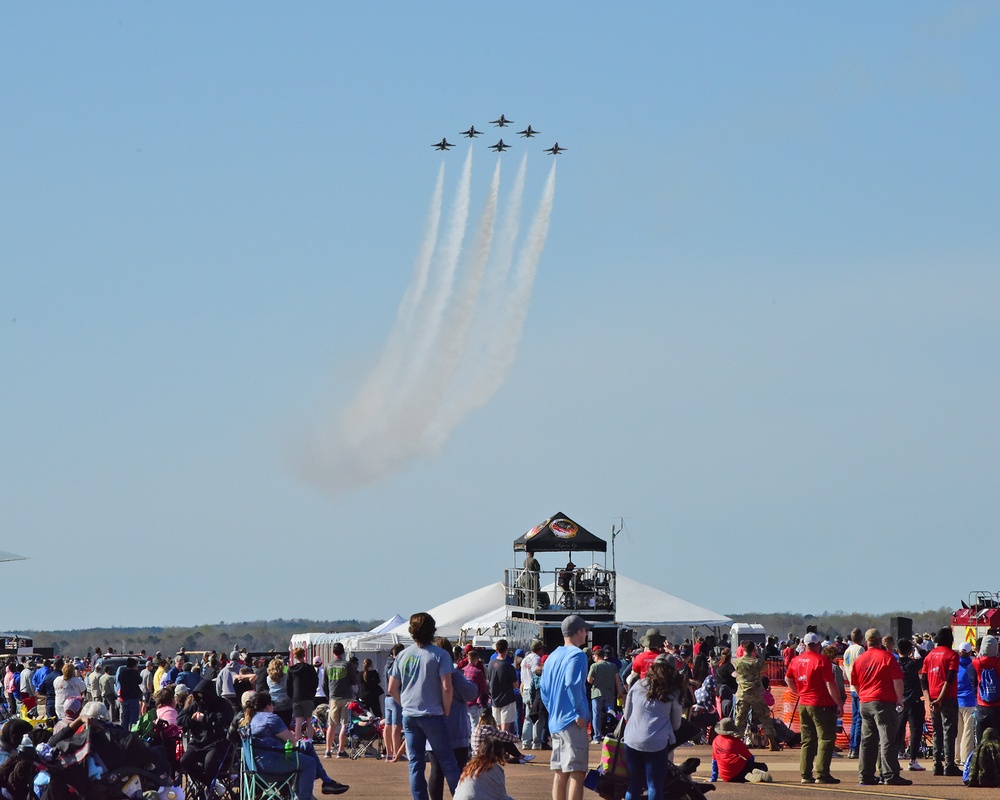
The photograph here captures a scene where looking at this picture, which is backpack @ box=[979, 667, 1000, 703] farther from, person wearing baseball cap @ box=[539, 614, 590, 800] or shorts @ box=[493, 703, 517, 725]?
shorts @ box=[493, 703, 517, 725]

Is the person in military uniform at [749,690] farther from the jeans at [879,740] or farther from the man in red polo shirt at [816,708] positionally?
the jeans at [879,740]

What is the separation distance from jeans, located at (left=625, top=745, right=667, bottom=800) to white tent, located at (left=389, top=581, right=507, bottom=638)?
23634mm

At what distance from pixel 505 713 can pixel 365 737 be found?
1.95 metres

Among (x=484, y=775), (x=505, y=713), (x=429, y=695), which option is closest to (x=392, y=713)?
(x=505, y=713)

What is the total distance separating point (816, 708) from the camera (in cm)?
1612

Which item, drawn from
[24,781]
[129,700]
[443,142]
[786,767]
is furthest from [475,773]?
[443,142]

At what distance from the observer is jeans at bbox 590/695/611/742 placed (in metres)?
18.7

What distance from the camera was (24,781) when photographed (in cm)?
1066

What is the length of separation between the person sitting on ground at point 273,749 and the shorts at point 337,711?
27.8 ft

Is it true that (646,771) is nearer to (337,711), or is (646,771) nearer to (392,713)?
(392,713)

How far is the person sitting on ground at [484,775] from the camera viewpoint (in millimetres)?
10414

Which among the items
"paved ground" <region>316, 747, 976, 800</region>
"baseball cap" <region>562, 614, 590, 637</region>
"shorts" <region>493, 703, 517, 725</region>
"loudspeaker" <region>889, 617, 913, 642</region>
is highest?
"loudspeaker" <region>889, 617, 913, 642</region>

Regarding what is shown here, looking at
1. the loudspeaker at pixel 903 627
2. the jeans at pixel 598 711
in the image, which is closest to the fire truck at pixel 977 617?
the loudspeaker at pixel 903 627

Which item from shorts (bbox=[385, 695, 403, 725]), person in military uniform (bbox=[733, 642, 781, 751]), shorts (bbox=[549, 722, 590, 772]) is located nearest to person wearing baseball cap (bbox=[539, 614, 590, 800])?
shorts (bbox=[549, 722, 590, 772])
